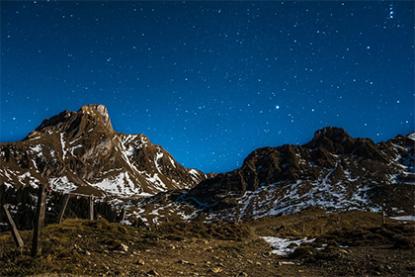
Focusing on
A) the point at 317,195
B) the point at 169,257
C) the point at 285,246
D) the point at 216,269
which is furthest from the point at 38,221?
the point at 317,195

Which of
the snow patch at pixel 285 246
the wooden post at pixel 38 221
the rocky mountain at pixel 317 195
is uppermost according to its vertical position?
the rocky mountain at pixel 317 195

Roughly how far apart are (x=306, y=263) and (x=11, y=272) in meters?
12.7

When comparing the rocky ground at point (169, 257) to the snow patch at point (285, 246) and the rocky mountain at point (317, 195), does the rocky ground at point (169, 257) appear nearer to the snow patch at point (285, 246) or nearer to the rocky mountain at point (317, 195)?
the snow patch at point (285, 246)

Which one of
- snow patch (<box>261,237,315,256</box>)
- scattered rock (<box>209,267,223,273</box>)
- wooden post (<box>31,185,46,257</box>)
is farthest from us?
snow patch (<box>261,237,315,256</box>)

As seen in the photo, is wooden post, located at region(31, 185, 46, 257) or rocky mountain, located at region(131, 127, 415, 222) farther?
rocky mountain, located at region(131, 127, 415, 222)

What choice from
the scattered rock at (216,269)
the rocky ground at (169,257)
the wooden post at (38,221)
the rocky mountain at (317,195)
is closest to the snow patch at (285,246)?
the rocky ground at (169,257)

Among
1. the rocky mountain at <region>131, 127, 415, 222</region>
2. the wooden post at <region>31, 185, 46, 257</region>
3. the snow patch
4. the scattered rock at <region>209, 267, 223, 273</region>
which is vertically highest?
the rocky mountain at <region>131, 127, 415, 222</region>

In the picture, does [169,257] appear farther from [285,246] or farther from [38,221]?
[285,246]

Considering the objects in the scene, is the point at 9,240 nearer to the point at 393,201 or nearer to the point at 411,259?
the point at 411,259

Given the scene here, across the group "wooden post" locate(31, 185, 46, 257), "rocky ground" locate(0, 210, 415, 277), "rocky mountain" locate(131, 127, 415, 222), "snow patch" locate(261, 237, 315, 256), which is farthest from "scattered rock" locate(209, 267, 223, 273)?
"rocky mountain" locate(131, 127, 415, 222)

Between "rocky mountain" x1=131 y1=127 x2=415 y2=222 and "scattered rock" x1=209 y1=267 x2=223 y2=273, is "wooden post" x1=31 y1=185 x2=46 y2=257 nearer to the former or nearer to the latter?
"scattered rock" x1=209 y1=267 x2=223 y2=273

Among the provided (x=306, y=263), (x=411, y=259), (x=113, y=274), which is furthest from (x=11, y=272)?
(x=411, y=259)

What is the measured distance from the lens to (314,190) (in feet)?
537

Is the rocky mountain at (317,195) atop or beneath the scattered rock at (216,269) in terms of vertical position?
atop
